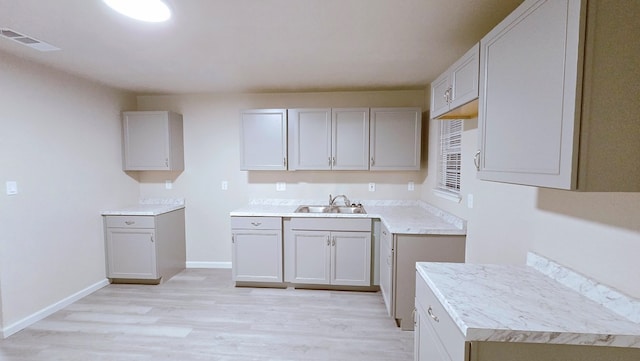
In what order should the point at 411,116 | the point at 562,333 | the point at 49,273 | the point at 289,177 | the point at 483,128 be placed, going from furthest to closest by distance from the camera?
the point at 289,177 → the point at 411,116 → the point at 49,273 → the point at 483,128 → the point at 562,333

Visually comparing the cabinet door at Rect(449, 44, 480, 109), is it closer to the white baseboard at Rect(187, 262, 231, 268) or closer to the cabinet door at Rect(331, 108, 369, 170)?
the cabinet door at Rect(331, 108, 369, 170)

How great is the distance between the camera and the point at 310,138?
3.40 metres

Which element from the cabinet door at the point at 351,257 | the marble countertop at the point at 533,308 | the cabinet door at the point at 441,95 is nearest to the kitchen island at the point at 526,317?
the marble countertop at the point at 533,308

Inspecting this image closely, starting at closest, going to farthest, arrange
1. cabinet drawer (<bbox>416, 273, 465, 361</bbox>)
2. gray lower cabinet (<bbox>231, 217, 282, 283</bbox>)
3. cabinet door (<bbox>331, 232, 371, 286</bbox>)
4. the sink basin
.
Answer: cabinet drawer (<bbox>416, 273, 465, 361</bbox>), cabinet door (<bbox>331, 232, 371, 286</bbox>), gray lower cabinet (<bbox>231, 217, 282, 283</bbox>), the sink basin

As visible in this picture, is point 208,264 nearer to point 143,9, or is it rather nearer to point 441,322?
point 143,9

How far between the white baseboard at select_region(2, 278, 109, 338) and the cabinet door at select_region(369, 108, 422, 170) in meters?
3.43

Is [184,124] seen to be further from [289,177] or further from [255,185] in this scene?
[289,177]

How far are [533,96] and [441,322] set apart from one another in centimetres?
99

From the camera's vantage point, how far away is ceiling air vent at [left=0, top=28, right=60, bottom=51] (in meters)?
1.98

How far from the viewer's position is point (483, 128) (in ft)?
4.78

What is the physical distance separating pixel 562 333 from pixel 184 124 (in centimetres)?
407

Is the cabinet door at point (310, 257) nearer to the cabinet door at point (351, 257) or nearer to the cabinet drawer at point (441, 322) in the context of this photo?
the cabinet door at point (351, 257)

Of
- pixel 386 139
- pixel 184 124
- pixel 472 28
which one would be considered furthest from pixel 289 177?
pixel 472 28

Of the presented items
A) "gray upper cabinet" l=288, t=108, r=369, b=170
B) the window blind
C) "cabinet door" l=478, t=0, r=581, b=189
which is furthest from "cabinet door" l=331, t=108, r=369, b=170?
"cabinet door" l=478, t=0, r=581, b=189
